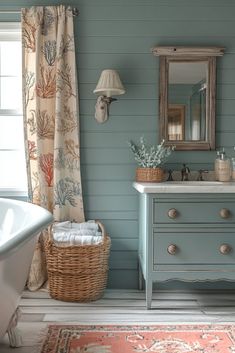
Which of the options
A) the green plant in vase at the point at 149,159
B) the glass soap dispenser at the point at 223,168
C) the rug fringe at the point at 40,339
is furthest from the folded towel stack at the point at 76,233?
the glass soap dispenser at the point at 223,168

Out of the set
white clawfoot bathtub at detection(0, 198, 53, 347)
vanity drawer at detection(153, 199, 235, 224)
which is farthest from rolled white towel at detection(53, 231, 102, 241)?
vanity drawer at detection(153, 199, 235, 224)

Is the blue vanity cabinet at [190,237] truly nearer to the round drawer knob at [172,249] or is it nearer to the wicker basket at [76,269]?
the round drawer knob at [172,249]

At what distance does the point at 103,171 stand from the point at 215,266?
119cm

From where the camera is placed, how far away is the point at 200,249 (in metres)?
3.04

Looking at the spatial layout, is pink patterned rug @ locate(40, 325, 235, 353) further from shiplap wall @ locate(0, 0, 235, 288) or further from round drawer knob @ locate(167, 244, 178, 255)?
shiplap wall @ locate(0, 0, 235, 288)

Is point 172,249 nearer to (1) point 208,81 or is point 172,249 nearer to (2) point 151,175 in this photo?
(2) point 151,175

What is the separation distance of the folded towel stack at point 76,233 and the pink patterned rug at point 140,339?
0.62m

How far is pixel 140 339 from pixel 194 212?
0.92m

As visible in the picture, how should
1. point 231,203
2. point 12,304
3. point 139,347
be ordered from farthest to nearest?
point 231,203
point 139,347
point 12,304

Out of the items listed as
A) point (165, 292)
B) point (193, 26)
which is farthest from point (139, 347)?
point (193, 26)

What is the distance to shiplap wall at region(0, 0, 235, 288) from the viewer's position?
355cm

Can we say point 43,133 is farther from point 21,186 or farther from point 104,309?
point 104,309

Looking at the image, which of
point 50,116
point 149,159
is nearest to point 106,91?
point 50,116

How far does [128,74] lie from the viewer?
3.58 metres
